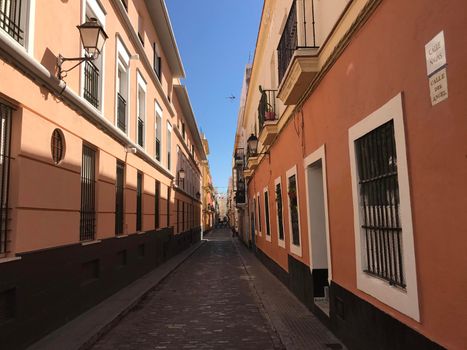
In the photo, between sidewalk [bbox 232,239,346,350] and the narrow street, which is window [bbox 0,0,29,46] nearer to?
the narrow street

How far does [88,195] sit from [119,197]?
230 centimetres

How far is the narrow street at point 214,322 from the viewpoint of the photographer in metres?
5.89

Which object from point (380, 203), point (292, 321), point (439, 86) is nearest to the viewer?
point (439, 86)

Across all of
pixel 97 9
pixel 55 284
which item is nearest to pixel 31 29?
pixel 97 9

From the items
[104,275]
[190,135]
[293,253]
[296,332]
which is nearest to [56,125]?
[104,275]

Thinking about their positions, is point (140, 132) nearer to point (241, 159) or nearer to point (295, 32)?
point (295, 32)

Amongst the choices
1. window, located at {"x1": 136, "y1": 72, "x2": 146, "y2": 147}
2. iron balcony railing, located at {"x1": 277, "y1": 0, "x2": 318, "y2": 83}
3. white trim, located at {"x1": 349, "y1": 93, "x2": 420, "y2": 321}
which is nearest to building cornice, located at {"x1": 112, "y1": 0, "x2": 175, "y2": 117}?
window, located at {"x1": 136, "y1": 72, "x2": 146, "y2": 147}

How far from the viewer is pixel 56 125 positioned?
6426mm

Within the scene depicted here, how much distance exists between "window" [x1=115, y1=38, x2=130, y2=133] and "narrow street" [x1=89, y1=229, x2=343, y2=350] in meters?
4.20

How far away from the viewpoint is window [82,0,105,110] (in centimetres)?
809

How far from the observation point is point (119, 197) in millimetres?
10352

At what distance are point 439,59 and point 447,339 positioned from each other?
1.95 metres

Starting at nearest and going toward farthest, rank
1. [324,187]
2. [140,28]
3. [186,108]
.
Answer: [324,187], [140,28], [186,108]

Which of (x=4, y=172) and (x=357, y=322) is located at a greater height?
(x=4, y=172)
